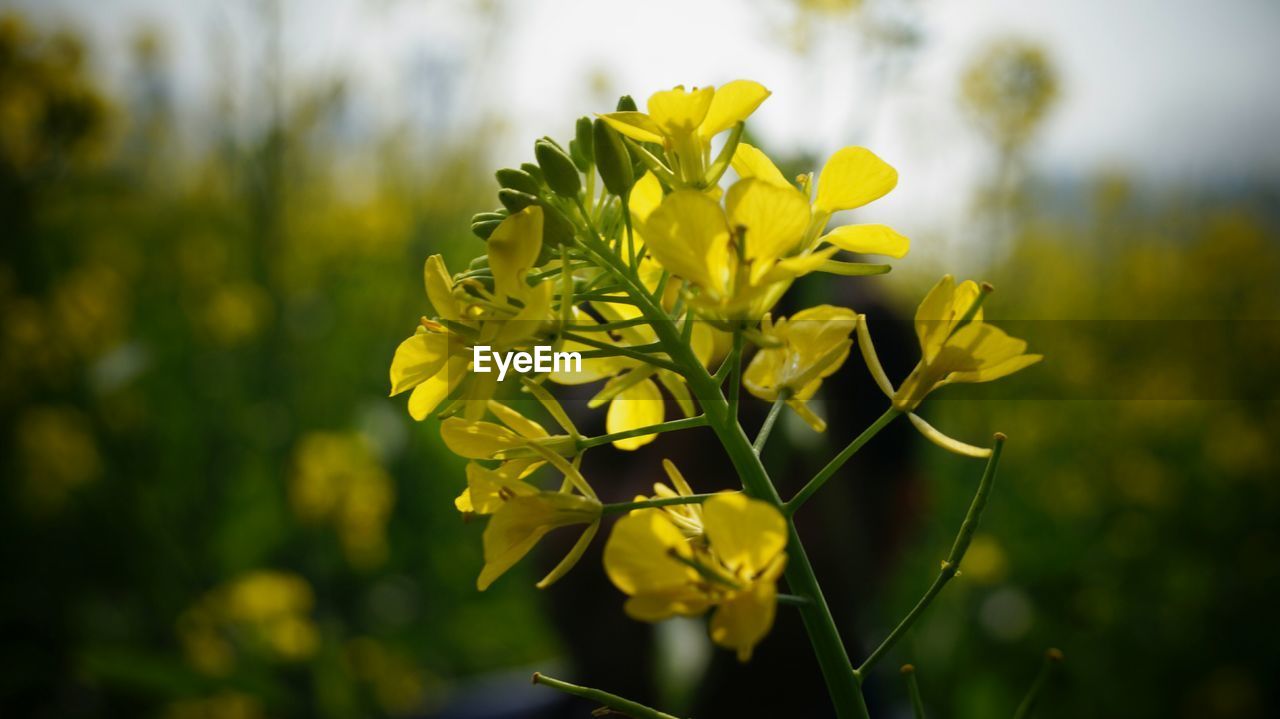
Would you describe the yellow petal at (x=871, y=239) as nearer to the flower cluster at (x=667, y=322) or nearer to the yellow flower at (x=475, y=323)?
the flower cluster at (x=667, y=322)

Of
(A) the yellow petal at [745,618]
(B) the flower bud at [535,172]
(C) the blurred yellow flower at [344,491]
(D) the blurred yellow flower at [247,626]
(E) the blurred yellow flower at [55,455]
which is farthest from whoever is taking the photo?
(E) the blurred yellow flower at [55,455]

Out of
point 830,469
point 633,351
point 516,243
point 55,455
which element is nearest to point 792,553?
point 830,469

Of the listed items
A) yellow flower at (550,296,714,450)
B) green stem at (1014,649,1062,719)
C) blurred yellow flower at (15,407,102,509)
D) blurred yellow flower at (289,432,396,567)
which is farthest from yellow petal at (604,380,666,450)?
blurred yellow flower at (15,407,102,509)

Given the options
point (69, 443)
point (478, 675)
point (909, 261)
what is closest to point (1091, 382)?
point (909, 261)

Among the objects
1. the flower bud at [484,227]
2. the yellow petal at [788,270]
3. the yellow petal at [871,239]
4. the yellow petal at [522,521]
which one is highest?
the yellow petal at [871,239]

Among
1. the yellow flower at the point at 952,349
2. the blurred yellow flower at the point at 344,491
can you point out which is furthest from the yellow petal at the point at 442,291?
the blurred yellow flower at the point at 344,491

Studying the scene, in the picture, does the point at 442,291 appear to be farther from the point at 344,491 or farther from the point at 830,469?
the point at 344,491

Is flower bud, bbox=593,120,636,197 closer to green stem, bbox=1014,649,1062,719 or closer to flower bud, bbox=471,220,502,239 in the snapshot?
flower bud, bbox=471,220,502,239
